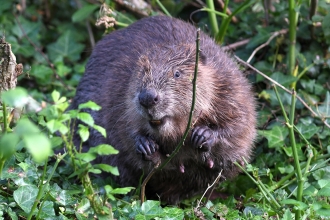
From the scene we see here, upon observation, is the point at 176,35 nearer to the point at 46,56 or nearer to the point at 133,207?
the point at 133,207

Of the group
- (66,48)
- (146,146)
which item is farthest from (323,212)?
(66,48)

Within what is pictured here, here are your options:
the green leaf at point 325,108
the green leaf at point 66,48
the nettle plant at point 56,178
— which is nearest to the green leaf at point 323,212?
the nettle plant at point 56,178

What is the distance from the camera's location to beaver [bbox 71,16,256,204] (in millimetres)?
3250

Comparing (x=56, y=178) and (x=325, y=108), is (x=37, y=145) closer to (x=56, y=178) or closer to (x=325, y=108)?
(x=56, y=178)

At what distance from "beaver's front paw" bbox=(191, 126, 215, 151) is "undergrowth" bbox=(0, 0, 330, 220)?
300 mm

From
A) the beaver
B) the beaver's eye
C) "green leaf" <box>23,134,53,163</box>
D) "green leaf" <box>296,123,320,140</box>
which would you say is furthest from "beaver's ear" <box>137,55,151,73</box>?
"green leaf" <box>23,134,53,163</box>

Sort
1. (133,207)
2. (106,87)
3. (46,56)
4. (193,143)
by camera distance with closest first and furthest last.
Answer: (133,207), (193,143), (106,87), (46,56)

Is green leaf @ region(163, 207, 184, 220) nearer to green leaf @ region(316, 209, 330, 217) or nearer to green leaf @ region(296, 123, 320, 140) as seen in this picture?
green leaf @ region(316, 209, 330, 217)

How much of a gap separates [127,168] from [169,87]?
813 mm

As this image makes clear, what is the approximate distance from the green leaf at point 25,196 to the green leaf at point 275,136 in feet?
5.68

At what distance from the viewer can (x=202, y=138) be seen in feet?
11.0

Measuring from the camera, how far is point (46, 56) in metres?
5.64

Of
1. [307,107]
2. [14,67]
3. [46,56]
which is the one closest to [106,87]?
[14,67]

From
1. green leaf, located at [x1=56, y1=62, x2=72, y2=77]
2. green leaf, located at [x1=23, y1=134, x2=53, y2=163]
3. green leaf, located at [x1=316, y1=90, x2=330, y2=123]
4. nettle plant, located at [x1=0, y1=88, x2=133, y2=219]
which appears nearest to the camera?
green leaf, located at [x1=23, y1=134, x2=53, y2=163]
